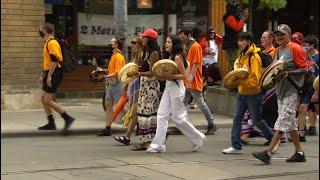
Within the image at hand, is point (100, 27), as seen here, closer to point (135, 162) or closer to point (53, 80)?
point (53, 80)

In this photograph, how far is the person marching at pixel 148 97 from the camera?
9.55 m

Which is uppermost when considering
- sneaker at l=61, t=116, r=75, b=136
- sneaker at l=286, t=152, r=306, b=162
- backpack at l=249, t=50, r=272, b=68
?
backpack at l=249, t=50, r=272, b=68

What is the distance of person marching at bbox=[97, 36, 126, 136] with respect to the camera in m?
11.2

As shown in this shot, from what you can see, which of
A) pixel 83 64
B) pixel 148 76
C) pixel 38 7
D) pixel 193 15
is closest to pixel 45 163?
pixel 148 76

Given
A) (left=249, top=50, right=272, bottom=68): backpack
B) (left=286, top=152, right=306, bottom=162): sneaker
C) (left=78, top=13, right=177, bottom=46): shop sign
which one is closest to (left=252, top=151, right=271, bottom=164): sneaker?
(left=286, top=152, right=306, bottom=162): sneaker

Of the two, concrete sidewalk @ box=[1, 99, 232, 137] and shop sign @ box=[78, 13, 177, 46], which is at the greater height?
shop sign @ box=[78, 13, 177, 46]

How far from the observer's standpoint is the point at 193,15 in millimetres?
18109

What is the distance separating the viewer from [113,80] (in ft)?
37.0

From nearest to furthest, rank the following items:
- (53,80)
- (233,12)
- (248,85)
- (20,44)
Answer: (248,85)
(53,80)
(233,12)
(20,44)

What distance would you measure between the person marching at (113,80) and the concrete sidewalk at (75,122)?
1.87 feet

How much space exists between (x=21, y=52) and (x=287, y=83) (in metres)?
7.61

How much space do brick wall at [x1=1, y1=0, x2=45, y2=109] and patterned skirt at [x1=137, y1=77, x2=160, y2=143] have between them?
5.46m

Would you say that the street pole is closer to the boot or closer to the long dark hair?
the boot

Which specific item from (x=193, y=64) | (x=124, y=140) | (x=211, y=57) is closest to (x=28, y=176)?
(x=124, y=140)
